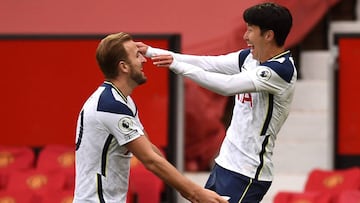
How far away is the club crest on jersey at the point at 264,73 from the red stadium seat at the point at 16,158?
10.6 feet

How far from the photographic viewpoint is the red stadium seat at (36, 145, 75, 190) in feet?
29.7

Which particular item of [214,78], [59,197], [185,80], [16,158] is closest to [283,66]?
[214,78]

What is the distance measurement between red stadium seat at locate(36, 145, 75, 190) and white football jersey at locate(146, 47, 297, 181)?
271 centimetres

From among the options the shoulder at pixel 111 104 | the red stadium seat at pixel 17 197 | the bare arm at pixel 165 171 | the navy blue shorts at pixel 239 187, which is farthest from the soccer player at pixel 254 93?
the red stadium seat at pixel 17 197

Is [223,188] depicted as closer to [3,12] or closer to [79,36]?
[79,36]

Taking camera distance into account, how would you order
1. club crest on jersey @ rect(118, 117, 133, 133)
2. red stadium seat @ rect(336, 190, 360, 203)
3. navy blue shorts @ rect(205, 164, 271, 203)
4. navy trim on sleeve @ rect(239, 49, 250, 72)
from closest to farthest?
club crest on jersey @ rect(118, 117, 133, 133) → navy blue shorts @ rect(205, 164, 271, 203) → navy trim on sleeve @ rect(239, 49, 250, 72) → red stadium seat @ rect(336, 190, 360, 203)

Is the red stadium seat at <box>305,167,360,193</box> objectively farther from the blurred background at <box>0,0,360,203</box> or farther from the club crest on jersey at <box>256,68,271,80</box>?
the club crest on jersey at <box>256,68,271,80</box>

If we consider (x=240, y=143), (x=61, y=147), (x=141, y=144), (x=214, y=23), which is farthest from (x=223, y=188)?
(x=214, y=23)

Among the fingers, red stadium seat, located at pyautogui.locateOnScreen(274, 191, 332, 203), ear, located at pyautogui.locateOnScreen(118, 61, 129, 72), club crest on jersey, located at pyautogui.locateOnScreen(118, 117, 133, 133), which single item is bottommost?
red stadium seat, located at pyautogui.locateOnScreen(274, 191, 332, 203)

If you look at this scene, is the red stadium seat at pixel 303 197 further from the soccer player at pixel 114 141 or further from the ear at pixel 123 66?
the ear at pixel 123 66

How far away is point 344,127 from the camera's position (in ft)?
30.4

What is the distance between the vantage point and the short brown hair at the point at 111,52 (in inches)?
233

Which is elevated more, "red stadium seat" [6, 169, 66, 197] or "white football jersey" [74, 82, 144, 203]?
"white football jersey" [74, 82, 144, 203]

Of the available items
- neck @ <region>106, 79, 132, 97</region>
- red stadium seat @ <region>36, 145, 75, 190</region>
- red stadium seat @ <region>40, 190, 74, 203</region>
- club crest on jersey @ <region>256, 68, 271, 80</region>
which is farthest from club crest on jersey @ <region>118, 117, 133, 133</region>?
red stadium seat @ <region>36, 145, 75, 190</region>
